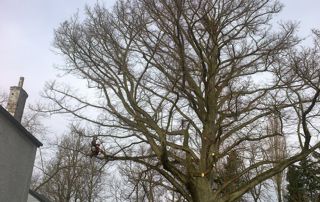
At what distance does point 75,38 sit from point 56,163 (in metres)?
28.9

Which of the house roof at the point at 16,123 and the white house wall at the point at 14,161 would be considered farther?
the white house wall at the point at 14,161

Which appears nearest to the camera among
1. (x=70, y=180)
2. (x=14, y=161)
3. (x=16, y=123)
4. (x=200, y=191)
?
(x=200, y=191)

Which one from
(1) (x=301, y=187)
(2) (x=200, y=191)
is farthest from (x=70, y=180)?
(2) (x=200, y=191)

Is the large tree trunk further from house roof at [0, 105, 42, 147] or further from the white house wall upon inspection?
the white house wall

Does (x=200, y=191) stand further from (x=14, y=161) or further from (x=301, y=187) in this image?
(x=301, y=187)

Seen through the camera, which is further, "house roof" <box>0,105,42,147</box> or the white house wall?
the white house wall

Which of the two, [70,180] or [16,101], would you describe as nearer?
[16,101]

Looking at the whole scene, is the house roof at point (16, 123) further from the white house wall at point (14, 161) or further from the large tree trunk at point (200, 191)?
the large tree trunk at point (200, 191)

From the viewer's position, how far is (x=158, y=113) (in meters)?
14.9

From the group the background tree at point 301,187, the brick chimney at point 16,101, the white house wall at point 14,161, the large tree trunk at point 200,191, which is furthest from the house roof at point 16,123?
the background tree at point 301,187

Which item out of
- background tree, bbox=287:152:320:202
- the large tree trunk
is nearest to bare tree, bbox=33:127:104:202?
background tree, bbox=287:152:320:202

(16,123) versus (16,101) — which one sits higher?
(16,101)

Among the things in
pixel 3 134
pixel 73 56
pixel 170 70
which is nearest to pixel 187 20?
pixel 170 70

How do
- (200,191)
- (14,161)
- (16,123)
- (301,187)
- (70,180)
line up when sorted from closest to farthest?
1. (200,191)
2. (16,123)
3. (14,161)
4. (301,187)
5. (70,180)
